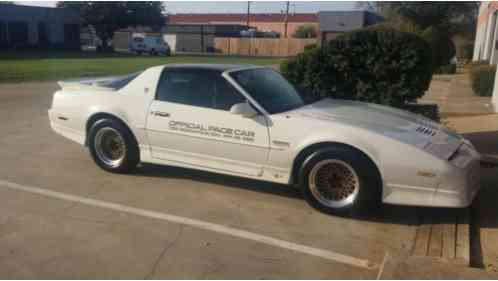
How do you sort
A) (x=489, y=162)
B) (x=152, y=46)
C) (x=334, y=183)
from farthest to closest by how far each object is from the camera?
(x=152, y=46)
(x=489, y=162)
(x=334, y=183)

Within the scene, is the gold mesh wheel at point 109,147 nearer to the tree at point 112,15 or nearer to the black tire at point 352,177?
the black tire at point 352,177

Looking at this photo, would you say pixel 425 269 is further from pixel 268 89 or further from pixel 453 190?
pixel 268 89

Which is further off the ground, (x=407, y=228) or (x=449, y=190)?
(x=449, y=190)

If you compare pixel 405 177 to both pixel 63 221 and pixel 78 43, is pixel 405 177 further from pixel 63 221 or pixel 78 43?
pixel 78 43

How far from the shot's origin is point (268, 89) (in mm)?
5672

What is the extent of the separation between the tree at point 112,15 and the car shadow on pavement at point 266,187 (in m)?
51.1

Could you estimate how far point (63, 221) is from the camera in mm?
4695

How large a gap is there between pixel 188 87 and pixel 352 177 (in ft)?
7.10

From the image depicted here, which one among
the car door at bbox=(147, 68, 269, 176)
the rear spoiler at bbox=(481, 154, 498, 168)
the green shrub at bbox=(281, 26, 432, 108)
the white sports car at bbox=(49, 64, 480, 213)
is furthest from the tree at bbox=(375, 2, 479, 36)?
the car door at bbox=(147, 68, 269, 176)

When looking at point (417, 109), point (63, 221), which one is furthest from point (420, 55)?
point (63, 221)

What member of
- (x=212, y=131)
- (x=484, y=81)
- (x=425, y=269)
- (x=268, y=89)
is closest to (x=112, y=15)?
(x=484, y=81)

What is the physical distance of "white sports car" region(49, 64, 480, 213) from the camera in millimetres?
4617

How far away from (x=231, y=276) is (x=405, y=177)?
1.91 metres

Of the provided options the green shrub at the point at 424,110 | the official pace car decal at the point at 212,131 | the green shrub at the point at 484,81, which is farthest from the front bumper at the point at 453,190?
the green shrub at the point at 484,81
